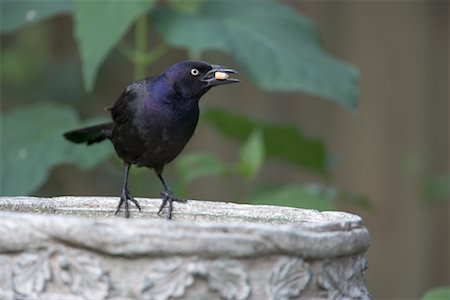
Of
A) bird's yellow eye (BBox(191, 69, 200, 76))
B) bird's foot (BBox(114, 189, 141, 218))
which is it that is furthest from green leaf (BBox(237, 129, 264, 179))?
bird's foot (BBox(114, 189, 141, 218))

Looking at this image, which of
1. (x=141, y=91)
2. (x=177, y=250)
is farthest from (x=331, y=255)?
(x=141, y=91)

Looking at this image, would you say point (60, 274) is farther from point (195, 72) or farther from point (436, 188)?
point (436, 188)

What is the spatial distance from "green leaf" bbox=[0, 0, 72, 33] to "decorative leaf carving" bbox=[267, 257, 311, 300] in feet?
7.44

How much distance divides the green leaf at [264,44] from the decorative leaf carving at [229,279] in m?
1.98

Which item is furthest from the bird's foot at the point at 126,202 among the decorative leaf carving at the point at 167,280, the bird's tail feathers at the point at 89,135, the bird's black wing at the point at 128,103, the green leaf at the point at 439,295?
the bird's tail feathers at the point at 89,135

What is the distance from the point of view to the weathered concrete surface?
1.87 meters

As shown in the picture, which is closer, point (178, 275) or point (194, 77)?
point (178, 275)

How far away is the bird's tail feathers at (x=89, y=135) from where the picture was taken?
3789 millimetres

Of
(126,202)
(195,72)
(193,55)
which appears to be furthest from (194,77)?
(126,202)

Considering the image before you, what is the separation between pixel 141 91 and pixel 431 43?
129 inches

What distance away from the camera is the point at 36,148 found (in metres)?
3.83

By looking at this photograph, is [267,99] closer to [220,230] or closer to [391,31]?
[391,31]

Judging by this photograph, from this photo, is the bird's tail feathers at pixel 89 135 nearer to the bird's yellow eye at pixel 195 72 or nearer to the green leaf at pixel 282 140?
the bird's yellow eye at pixel 195 72

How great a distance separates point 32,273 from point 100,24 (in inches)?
73.7
